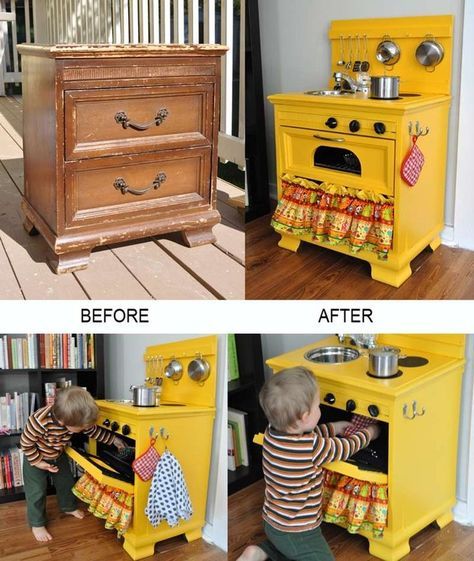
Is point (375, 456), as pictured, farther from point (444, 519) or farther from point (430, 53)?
point (430, 53)

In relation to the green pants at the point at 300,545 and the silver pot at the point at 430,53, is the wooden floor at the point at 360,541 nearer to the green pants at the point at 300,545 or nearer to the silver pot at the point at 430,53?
the green pants at the point at 300,545

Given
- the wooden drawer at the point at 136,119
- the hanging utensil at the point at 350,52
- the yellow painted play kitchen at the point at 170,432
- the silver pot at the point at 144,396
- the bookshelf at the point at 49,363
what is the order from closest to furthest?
the wooden drawer at the point at 136,119
the yellow painted play kitchen at the point at 170,432
the silver pot at the point at 144,396
the hanging utensil at the point at 350,52
the bookshelf at the point at 49,363

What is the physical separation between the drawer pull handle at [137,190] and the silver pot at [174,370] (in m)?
0.61

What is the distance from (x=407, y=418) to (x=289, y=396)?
0.30 metres

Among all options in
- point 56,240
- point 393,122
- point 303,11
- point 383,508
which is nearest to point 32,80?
point 56,240

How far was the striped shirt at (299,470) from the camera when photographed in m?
1.65

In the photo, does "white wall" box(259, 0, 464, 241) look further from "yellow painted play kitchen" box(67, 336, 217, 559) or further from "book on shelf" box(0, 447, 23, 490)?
"book on shelf" box(0, 447, 23, 490)

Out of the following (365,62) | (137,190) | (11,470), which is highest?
(365,62)

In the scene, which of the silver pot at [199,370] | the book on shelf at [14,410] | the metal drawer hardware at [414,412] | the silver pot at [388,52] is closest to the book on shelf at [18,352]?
the book on shelf at [14,410]

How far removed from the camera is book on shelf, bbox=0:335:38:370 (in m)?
2.49

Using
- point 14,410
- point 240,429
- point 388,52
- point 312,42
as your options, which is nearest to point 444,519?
point 240,429

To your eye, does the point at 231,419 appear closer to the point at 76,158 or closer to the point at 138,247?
the point at 138,247

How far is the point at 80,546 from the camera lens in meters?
1.95

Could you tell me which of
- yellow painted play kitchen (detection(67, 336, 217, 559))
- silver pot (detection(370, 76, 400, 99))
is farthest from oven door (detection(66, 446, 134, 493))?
silver pot (detection(370, 76, 400, 99))
